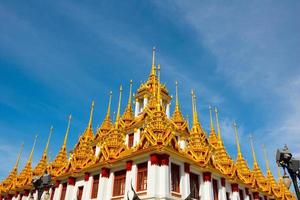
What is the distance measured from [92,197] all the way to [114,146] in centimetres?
457

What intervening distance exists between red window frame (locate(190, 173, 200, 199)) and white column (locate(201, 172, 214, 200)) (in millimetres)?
526

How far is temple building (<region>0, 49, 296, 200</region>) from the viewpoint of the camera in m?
20.4

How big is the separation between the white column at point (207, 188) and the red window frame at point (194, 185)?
53 cm

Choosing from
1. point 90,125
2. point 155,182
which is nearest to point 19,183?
point 90,125

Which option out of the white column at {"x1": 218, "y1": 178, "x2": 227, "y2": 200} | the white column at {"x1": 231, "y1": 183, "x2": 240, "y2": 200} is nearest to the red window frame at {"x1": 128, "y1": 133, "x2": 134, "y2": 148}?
the white column at {"x1": 218, "y1": 178, "x2": 227, "y2": 200}

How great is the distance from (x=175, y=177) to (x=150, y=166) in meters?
Result: 2.50

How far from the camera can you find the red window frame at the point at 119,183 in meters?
22.1

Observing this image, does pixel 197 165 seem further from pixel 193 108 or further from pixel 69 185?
pixel 69 185

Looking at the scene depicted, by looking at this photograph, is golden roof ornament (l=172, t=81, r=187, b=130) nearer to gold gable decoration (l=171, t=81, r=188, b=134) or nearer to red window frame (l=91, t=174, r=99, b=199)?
gold gable decoration (l=171, t=81, r=188, b=134)

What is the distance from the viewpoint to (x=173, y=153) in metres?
20.7

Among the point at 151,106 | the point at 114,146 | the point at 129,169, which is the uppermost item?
the point at 151,106

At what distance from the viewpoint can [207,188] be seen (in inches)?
910

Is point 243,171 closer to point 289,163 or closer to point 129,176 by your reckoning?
point 129,176

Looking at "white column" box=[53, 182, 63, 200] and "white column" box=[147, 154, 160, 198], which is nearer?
"white column" box=[147, 154, 160, 198]
